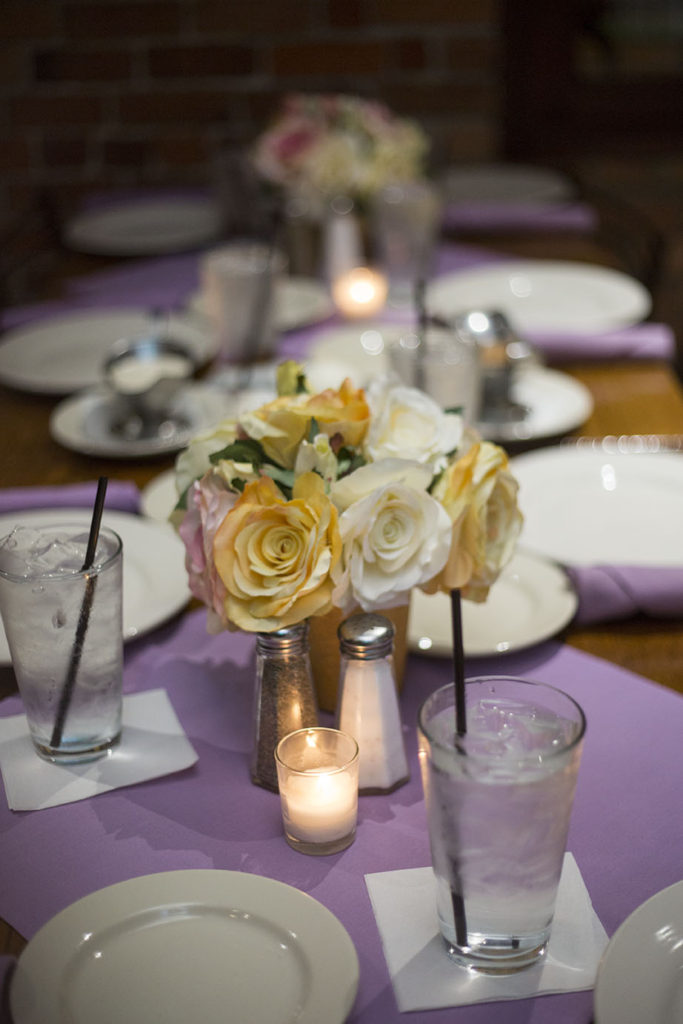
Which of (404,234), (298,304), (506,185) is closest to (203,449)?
(298,304)

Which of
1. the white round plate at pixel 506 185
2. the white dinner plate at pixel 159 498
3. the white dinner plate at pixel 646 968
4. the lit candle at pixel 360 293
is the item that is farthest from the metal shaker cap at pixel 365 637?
the white round plate at pixel 506 185

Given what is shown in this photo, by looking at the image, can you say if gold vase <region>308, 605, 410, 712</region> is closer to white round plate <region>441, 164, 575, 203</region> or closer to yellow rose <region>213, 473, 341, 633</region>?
yellow rose <region>213, 473, 341, 633</region>

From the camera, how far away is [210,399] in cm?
171

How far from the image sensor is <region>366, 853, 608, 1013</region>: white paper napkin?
27.2 inches

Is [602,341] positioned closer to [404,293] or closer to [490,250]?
[404,293]

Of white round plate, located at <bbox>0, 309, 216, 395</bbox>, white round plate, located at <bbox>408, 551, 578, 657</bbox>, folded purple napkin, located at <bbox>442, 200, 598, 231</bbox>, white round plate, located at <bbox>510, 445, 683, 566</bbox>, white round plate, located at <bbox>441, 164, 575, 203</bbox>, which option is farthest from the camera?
white round plate, located at <bbox>441, 164, 575, 203</bbox>

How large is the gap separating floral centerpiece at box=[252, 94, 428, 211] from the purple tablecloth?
1.44m

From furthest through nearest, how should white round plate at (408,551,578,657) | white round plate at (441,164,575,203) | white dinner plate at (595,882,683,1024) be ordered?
white round plate at (441,164,575,203) < white round plate at (408,551,578,657) < white dinner plate at (595,882,683,1024)

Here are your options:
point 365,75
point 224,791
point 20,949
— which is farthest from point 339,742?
point 365,75

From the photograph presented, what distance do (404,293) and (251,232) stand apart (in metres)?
0.47

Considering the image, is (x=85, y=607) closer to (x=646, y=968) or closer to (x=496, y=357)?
(x=646, y=968)

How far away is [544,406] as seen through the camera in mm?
1652

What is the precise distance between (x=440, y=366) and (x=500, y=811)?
826 millimetres

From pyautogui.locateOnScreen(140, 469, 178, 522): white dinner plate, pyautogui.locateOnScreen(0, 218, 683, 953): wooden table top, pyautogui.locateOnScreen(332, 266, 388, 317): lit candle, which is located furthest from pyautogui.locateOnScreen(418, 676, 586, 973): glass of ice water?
pyautogui.locateOnScreen(332, 266, 388, 317): lit candle
